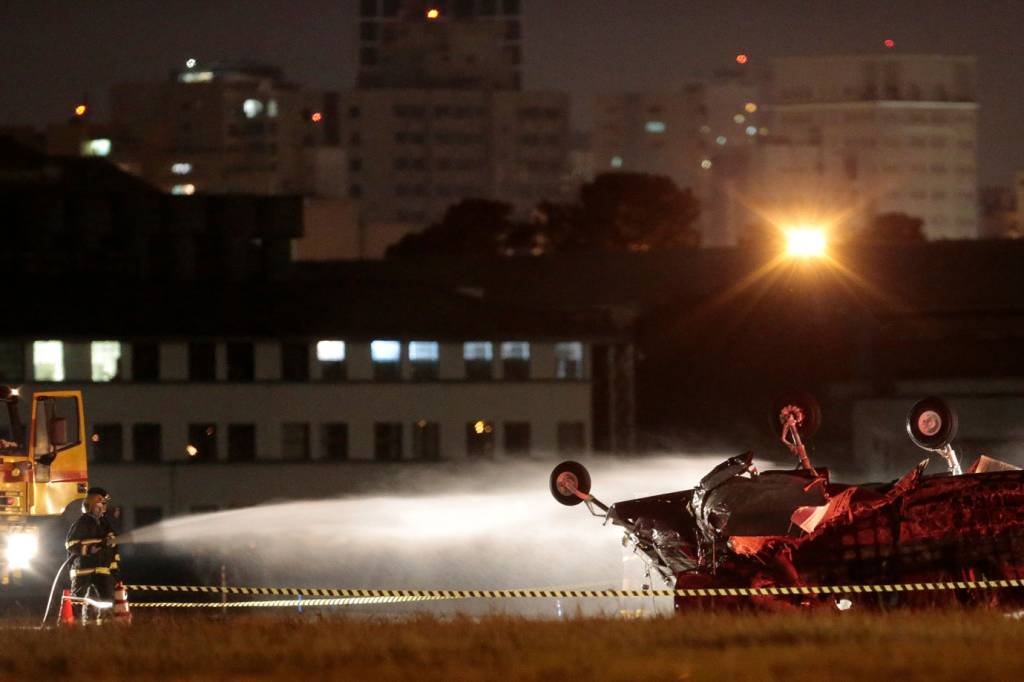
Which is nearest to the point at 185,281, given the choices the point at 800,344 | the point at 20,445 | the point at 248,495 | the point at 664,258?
the point at 248,495

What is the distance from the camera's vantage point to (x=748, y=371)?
84.6 meters

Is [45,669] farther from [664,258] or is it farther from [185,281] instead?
[664,258]

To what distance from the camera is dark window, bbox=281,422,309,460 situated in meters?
65.1

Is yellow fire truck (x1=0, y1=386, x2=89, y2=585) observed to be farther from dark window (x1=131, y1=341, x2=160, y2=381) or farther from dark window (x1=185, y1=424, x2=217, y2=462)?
dark window (x1=131, y1=341, x2=160, y2=381)

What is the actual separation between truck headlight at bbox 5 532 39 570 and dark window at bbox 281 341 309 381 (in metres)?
43.8

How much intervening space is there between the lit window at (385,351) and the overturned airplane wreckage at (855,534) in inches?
1958

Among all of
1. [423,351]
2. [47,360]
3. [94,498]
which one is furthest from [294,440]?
[94,498]

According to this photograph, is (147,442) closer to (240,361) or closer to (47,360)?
(240,361)

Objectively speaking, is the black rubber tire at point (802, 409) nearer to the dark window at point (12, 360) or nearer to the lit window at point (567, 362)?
the lit window at point (567, 362)

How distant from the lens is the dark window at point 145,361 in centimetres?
6544

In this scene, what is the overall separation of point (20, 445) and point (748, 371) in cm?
6335

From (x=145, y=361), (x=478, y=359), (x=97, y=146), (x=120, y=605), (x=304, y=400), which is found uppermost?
(x=97, y=146)

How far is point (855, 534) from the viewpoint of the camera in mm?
16906

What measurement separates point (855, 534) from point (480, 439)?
1910 inches
